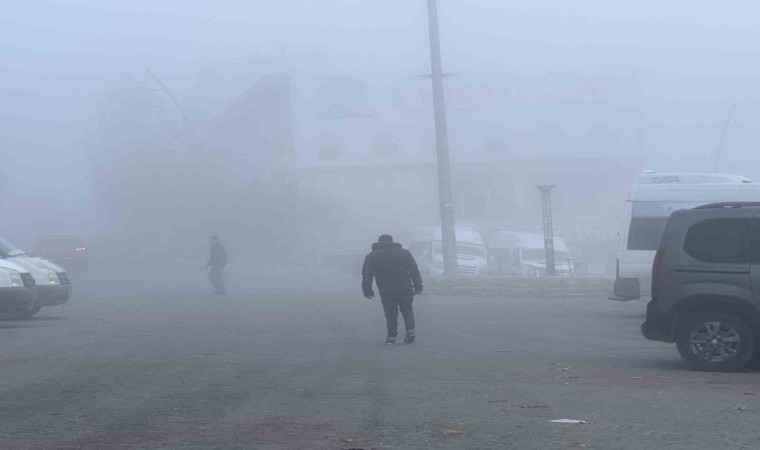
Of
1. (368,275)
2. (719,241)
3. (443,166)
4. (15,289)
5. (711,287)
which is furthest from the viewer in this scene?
(443,166)

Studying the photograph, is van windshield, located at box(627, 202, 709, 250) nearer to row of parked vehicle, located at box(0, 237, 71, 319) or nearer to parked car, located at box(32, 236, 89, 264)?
row of parked vehicle, located at box(0, 237, 71, 319)

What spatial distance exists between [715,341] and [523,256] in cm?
2727

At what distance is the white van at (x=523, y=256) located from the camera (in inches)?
1468

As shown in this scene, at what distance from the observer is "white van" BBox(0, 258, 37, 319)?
1750 cm

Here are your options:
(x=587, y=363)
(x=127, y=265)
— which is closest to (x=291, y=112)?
(x=127, y=265)

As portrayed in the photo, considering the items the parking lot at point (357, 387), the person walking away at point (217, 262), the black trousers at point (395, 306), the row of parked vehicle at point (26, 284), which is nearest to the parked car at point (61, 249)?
the person walking away at point (217, 262)

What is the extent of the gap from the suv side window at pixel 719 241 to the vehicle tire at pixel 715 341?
63cm

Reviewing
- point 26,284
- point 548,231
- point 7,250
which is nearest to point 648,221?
point 26,284

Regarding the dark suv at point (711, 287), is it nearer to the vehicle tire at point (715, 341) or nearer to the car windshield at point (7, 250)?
the vehicle tire at point (715, 341)

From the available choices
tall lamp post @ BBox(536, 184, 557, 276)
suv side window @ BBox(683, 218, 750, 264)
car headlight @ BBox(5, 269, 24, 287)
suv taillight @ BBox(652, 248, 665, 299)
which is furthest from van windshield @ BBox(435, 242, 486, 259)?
suv side window @ BBox(683, 218, 750, 264)

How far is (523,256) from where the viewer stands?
126 feet

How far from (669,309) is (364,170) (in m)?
55.7

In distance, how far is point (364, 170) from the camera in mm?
66688

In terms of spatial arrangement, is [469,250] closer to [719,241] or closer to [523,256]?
[523,256]
